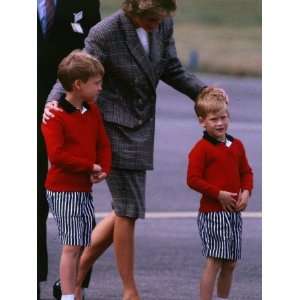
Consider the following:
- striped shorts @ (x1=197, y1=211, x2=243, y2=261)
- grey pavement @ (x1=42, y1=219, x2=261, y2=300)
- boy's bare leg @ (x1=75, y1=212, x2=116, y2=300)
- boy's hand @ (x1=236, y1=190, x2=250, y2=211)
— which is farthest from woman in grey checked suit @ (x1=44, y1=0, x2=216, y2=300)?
grey pavement @ (x1=42, y1=219, x2=261, y2=300)

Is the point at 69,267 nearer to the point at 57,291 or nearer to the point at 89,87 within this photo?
the point at 57,291

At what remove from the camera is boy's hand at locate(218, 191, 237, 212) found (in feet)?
19.5

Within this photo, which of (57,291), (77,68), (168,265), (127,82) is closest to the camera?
(77,68)

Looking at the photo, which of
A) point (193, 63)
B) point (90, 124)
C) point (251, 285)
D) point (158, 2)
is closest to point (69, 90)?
point (90, 124)

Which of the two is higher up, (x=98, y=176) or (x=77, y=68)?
(x=77, y=68)

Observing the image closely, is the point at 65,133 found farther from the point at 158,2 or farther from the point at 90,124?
the point at 158,2

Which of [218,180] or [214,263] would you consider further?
[214,263]

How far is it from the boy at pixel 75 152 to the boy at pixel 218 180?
411 mm

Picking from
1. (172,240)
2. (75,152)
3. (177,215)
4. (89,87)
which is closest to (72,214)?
(75,152)

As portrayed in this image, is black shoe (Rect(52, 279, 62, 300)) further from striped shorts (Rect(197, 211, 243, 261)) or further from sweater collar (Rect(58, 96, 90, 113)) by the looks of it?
sweater collar (Rect(58, 96, 90, 113))

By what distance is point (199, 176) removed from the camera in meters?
5.92

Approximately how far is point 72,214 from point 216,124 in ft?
2.38

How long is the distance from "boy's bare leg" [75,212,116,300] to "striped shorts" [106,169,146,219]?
0.21m

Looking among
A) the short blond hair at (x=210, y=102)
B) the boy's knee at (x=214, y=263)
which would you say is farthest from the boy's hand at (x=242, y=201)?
the short blond hair at (x=210, y=102)
